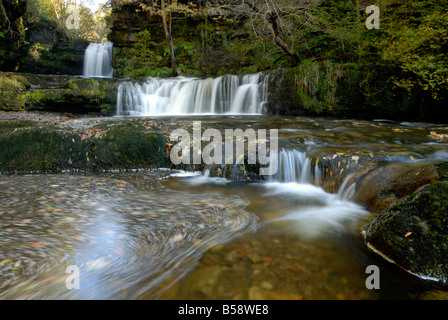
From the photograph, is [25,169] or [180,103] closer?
[25,169]

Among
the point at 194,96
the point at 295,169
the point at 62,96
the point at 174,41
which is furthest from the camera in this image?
the point at 174,41

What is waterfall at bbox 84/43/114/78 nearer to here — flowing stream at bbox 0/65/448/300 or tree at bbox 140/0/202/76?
tree at bbox 140/0/202/76

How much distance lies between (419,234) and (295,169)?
290 centimetres

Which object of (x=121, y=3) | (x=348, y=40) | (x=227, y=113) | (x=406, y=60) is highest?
(x=121, y=3)

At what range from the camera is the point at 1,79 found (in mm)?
10523

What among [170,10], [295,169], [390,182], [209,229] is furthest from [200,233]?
[170,10]

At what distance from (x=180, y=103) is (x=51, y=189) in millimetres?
7989

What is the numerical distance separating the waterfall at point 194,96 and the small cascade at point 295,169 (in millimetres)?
5660

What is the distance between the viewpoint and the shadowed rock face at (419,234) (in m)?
2.06

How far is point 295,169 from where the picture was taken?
502cm

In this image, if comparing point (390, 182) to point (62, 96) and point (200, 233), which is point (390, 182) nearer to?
point (200, 233)
